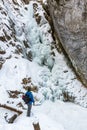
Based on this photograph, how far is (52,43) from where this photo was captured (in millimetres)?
17891

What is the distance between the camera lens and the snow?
1343cm

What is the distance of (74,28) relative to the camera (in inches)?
620

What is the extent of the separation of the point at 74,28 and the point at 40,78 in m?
3.19

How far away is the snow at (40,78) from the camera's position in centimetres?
1343

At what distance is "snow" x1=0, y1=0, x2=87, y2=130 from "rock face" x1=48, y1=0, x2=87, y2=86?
2.51 ft

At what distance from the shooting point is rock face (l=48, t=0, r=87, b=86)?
50.6ft

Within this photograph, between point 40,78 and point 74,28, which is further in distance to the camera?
point 40,78

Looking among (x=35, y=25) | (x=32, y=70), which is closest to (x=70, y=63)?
(x=32, y=70)

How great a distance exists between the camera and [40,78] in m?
16.1

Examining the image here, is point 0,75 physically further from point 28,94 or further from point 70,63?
point 70,63

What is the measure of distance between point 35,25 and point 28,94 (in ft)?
22.7

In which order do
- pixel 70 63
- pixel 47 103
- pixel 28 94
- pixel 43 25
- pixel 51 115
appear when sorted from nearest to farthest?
pixel 28 94, pixel 51 115, pixel 47 103, pixel 70 63, pixel 43 25

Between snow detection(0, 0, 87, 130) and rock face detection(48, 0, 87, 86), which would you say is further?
rock face detection(48, 0, 87, 86)

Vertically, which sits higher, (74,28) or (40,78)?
(74,28)
